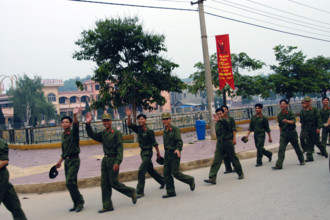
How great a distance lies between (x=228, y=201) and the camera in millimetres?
5242

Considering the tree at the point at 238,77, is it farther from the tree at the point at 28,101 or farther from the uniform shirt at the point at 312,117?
the tree at the point at 28,101

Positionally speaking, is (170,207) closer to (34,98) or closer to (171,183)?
(171,183)

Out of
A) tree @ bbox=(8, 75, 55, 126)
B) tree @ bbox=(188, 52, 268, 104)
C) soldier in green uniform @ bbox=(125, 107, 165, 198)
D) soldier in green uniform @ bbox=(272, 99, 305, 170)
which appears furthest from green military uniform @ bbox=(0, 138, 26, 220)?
tree @ bbox=(8, 75, 55, 126)

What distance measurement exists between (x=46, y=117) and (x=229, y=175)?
57.0m

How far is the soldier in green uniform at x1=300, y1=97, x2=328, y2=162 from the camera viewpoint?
331 inches

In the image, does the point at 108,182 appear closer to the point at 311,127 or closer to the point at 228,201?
the point at 228,201

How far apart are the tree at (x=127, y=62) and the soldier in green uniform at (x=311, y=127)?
22.8ft

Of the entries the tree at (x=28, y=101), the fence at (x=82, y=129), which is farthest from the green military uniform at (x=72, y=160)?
the tree at (x=28, y=101)

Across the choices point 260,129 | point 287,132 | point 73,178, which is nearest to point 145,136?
point 73,178

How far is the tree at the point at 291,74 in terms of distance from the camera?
25156 mm

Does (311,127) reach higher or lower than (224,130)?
lower

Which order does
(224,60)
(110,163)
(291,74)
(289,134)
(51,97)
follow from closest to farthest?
1. (110,163)
2. (289,134)
3. (224,60)
4. (291,74)
5. (51,97)

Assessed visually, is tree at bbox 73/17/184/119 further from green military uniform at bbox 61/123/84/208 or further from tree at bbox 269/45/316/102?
tree at bbox 269/45/316/102

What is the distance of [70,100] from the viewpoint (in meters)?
81.2
